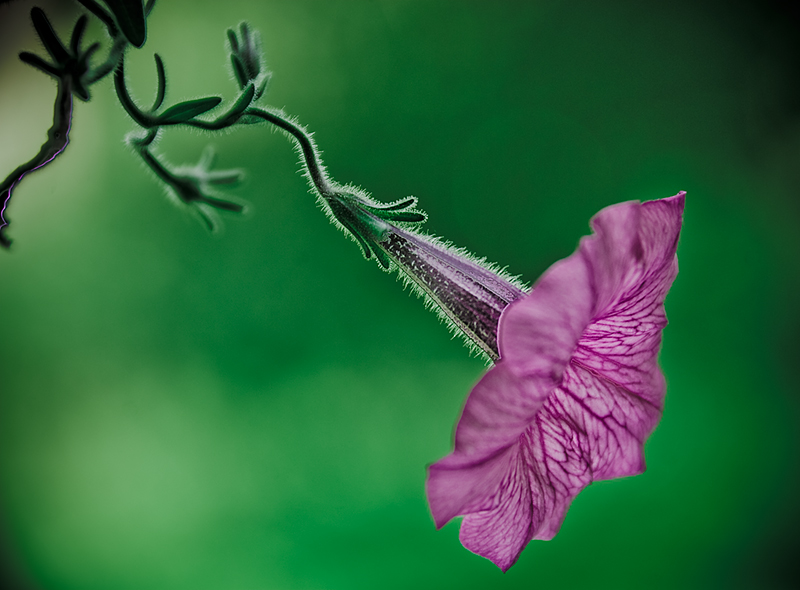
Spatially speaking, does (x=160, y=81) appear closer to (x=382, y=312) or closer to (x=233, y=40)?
(x=233, y=40)

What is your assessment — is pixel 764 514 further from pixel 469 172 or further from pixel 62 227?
pixel 62 227

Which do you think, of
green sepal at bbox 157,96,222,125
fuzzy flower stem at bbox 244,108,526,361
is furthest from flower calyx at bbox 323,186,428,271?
green sepal at bbox 157,96,222,125

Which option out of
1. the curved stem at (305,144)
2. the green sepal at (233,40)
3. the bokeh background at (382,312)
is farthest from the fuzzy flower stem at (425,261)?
the bokeh background at (382,312)

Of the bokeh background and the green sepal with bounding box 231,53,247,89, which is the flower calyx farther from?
the bokeh background

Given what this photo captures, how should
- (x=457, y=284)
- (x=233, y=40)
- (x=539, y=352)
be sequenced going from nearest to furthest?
(x=539, y=352)
(x=457, y=284)
(x=233, y=40)

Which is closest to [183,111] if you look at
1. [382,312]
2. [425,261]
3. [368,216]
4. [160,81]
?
[160,81]

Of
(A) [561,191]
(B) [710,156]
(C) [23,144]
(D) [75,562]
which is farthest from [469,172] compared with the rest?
(D) [75,562]
